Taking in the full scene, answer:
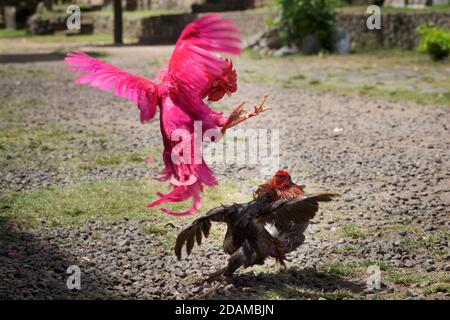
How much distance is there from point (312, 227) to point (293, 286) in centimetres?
119

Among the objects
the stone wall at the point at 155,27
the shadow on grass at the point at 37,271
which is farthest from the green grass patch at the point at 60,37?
the shadow on grass at the point at 37,271

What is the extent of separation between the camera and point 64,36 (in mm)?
24312

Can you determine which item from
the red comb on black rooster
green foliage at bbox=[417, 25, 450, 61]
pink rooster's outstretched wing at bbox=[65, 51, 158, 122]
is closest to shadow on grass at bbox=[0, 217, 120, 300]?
the red comb on black rooster

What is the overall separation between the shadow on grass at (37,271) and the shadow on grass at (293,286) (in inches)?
25.4

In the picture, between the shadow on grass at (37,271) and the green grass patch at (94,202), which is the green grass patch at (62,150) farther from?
the shadow on grass at (37,271)

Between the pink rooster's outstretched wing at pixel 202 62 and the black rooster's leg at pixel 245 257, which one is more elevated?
the pink rooster's outstretched wing at pixel 202 62

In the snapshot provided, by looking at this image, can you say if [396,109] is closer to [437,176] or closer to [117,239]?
[437,176]

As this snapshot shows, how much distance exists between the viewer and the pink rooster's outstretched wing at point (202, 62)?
11.0 feet

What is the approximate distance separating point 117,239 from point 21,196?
1.44 m

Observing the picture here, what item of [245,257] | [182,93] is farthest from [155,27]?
[182,93]

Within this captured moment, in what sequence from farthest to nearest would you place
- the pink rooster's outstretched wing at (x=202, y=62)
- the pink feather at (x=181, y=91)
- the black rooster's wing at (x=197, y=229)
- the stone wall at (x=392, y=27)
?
1. the stone wall at (x=392, y=27)
2. the black rooster's wing at (x=197, y=229)
3. the pink feather at (x=181, y=91)
4. the pink rooster's outstretched wing at (x=202, y=62)

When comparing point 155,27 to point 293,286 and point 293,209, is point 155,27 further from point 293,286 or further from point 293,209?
point 293,209

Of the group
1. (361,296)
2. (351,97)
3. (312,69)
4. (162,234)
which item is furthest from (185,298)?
(312,69)

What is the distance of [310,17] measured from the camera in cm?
1628
